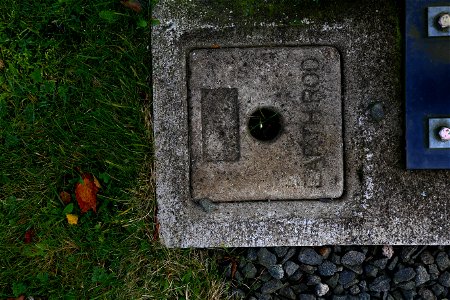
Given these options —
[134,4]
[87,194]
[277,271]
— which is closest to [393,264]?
[277,271]

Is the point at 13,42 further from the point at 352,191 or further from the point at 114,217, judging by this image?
the point at 352,191

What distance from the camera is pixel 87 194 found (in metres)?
2.81

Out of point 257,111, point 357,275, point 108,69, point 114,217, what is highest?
point 108,69

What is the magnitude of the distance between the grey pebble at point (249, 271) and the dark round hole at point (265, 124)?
645mm

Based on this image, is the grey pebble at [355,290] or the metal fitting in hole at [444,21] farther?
the grey pebble at [355,290]

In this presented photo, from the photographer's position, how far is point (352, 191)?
8.75 feet

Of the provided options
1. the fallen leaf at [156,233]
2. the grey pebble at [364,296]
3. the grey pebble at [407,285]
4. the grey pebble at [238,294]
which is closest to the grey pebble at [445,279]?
the grey pebble at [407,285]

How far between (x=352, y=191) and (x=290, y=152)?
36cm

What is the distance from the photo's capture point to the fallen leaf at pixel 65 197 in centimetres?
285

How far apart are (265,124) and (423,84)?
30.4 inches

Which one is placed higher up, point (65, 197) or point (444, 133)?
point (444, 133)

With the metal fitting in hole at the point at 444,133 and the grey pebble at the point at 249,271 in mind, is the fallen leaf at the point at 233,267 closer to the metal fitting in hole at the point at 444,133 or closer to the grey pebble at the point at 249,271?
the grey pebble at the point at 249,271

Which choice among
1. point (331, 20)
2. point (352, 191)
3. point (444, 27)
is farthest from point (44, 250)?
point (444, 27)

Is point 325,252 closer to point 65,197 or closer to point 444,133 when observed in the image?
point 444,133
